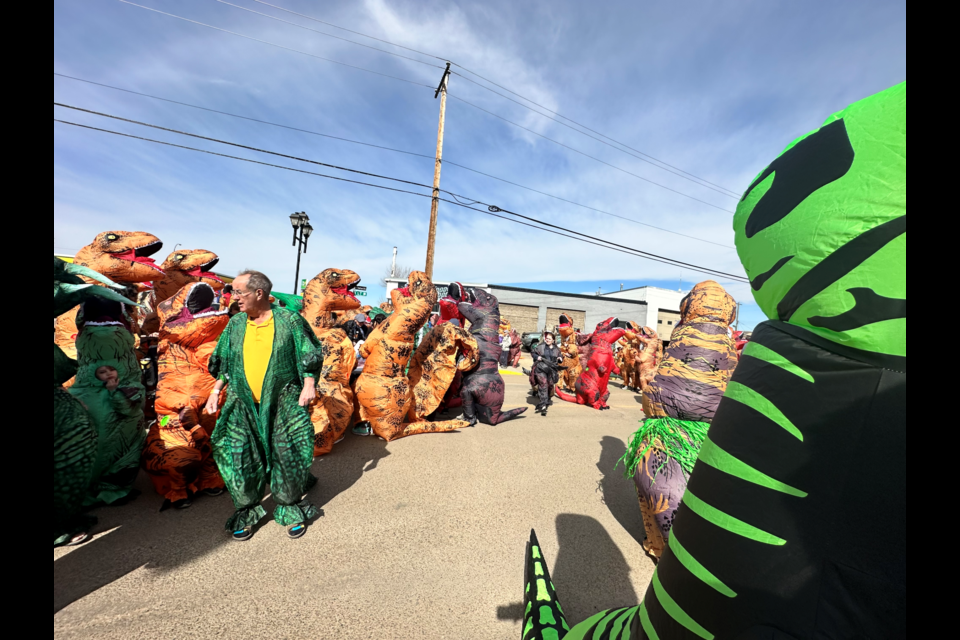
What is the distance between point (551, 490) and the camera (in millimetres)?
3502

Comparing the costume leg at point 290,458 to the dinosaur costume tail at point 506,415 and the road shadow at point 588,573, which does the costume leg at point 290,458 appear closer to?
the road shadow at point 588,573

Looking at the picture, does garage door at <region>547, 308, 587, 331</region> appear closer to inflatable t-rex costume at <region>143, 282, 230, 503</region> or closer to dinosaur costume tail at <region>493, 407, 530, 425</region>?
dinosaur costume tail at <region>493, 407, 530, 425</region>

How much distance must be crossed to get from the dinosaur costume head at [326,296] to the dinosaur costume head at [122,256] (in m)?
1.45

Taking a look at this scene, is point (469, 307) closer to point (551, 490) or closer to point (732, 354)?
point (551, 490)

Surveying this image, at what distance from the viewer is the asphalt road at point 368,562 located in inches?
74.2

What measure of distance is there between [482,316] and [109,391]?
4.35 m

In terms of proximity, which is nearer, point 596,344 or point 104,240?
point 104,240

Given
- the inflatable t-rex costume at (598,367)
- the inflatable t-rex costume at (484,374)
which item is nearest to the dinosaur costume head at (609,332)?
the inflatable t-rex costume at (598,367)

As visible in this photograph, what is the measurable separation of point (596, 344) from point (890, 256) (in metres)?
7.15

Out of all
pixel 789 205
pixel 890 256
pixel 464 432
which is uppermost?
pixel 789 205

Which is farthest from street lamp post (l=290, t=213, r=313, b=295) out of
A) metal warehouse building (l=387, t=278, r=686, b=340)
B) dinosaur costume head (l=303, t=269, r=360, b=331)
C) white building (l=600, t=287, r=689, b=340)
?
white building (l=600, t=287, r=689, b=340)

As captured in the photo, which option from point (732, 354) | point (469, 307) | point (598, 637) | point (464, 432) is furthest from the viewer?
point (469, 307)

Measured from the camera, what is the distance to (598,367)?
24.1ft
